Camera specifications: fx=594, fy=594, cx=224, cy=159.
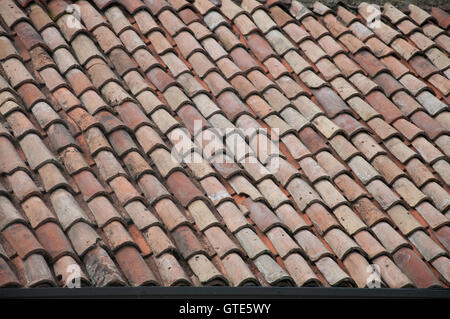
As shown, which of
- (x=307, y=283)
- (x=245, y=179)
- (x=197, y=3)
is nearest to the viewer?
(x=307, y=283)

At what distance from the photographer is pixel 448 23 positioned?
6.38m

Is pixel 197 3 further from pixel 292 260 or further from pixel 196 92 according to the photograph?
pixel 292 260

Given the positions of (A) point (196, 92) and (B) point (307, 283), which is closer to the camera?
(B) point (307, 283)

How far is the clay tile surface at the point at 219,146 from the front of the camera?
3846 millimetres

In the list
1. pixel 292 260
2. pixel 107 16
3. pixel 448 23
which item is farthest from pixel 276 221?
pixel 448 23

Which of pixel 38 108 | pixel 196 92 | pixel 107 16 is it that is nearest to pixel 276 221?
A: pixel 196 92

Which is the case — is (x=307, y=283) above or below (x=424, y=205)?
below

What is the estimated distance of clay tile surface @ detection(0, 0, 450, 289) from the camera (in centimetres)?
385

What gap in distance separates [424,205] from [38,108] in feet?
9.97

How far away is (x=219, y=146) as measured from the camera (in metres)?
4.57

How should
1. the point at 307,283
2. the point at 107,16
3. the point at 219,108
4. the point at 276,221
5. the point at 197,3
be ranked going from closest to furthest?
the point at 307,283 < the point at 276,221 < the point at 219,108 < the point at 107,16 < the point at 197,3

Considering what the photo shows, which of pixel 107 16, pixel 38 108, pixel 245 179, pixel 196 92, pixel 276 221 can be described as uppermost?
pixel 107 16

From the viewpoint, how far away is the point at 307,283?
384cm
